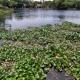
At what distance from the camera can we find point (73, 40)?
2383cm

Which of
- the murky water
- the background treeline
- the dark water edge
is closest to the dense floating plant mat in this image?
the dark water edge

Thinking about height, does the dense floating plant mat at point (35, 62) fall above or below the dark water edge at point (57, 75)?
above

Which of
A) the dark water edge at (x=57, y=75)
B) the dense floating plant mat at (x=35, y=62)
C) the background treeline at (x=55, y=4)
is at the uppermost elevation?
the dense floating plant mat at (x=35, y=62)

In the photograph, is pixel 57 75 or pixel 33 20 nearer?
pixel 57 75

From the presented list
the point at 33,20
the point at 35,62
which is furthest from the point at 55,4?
the point at 35,62

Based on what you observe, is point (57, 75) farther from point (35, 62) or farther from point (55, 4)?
point (55, 4)

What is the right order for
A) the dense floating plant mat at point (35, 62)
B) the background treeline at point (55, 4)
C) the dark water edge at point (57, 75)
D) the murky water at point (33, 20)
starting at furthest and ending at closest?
1. the background treeline at point (55, 4)
2. the murky water at point (33, 20)
3. the dark water edge at point (57, 75)
4. the dense floating plant mat at point (35, 62)

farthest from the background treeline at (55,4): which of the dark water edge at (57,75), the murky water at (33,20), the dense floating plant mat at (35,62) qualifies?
the dark water edge at (57,75)

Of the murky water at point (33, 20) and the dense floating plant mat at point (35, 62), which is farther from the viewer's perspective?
the murky water at point (33, 20)

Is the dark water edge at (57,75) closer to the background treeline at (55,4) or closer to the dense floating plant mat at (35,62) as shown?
the dense floating plant mat at (35,62)

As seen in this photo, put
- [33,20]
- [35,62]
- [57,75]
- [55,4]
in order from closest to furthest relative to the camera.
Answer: [57,75] < [35,62] < [33,20] < [55,4]

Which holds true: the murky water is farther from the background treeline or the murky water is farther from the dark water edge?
the background treeline

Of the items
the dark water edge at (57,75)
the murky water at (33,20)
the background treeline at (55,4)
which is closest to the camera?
the dark water edge at (57,75)

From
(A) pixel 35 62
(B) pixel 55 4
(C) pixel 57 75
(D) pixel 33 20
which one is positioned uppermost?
(A) pixel 35 62
